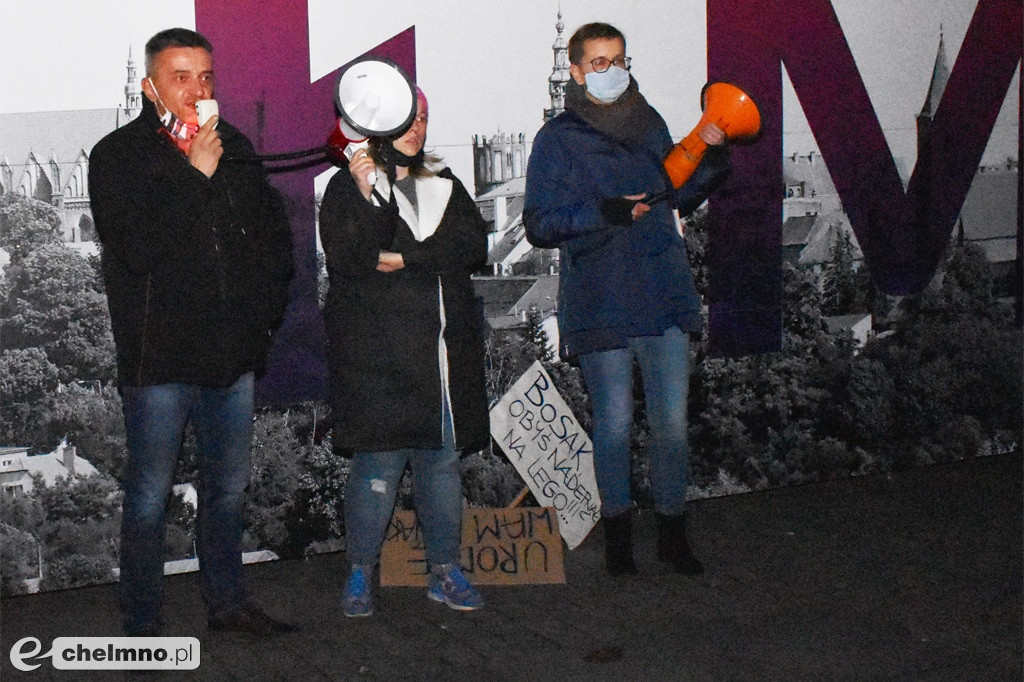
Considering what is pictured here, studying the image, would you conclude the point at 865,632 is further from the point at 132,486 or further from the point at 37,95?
the point at 37,95

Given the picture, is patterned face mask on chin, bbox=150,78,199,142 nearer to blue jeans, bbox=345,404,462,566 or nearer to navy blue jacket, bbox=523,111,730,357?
blue jeans, bbox=345,404,462,566

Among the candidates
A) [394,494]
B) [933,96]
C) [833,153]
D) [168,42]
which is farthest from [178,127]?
[933,96]

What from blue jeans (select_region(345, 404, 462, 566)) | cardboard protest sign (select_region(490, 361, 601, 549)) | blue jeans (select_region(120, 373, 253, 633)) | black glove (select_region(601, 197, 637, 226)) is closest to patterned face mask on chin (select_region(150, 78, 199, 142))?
blue jeans (select_region(120, 373, 253, 633))

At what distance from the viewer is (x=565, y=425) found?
16.8 feet

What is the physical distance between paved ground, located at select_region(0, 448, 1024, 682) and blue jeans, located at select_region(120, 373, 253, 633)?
0.21m

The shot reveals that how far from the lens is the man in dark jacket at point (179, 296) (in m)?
3.70

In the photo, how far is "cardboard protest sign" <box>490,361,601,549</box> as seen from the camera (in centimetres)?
506

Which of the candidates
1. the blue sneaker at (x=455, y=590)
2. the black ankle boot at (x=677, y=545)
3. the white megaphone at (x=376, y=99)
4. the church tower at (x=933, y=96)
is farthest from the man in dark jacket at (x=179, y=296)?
the church tower at (x=933, y=96)

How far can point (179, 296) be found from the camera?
376 centimetres

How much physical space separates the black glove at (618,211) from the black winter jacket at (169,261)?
128 cm

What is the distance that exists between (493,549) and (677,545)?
67cm

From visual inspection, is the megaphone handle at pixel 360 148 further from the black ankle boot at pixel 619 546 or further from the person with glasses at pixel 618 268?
the black ankle boot at pixel 619 546

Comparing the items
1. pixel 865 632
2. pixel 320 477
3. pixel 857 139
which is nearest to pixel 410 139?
pixel 320 477

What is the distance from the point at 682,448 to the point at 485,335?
3.32ft
